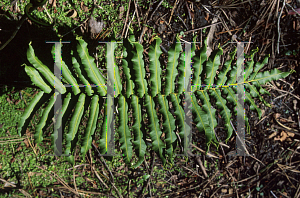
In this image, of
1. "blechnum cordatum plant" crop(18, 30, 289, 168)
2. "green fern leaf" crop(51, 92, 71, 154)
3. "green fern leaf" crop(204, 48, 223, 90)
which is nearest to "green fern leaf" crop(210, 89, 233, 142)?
"blechnum cordatum plant" crop(18, 30, 289, 168)

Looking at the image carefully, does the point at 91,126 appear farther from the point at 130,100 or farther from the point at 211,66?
the point at 211,66

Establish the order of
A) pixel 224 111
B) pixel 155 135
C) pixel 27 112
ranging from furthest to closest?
1. pixel 224 111
2. pixel 155 135
3. pixel 27 112

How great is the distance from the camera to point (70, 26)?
117 inches

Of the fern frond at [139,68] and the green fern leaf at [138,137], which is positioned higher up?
the fern frond at [139,68]

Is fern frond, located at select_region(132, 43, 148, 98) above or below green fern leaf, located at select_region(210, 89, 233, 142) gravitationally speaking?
above

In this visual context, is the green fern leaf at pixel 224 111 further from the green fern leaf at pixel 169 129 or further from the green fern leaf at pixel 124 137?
the green fern leaf at pixel 124 137

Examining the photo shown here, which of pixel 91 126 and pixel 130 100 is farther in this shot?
pixel 130 100

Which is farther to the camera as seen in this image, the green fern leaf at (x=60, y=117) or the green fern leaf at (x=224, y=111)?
the green fern leaf at (x=224, y=111)

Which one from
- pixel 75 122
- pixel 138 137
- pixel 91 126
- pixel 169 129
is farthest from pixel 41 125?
pixel 169 129

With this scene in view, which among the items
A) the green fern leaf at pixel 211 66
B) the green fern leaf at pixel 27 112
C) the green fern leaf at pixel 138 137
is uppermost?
the green fern leaf at pixel 211 66

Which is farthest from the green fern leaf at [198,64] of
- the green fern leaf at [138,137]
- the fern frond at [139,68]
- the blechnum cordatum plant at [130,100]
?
the green fern leaf at [138,137]

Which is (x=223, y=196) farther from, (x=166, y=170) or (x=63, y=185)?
(x=63, y=185)

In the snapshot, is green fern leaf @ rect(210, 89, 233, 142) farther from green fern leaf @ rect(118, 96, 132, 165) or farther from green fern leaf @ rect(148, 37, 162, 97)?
green fern leaf @ rect(118, 96, 132, 165)

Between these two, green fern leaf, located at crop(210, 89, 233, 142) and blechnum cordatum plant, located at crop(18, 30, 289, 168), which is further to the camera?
green fern leaf, located at crop(210, 89, 233, 142)
